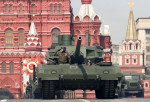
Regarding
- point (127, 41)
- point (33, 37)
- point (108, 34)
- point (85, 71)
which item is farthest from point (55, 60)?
point (127, 41)

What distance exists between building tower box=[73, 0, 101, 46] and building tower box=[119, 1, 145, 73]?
4984cm

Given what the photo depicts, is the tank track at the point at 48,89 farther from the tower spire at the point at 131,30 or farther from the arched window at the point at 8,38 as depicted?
the tower spire at the point at 131,30

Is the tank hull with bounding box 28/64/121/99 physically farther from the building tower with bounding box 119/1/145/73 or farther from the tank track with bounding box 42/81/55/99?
the building tower with bounding box 119/1/145/73

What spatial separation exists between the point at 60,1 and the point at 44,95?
48.3m

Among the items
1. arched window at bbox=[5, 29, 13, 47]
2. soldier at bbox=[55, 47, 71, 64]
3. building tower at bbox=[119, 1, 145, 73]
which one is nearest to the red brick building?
arched window at bbox=[5, 29, 13, 47]

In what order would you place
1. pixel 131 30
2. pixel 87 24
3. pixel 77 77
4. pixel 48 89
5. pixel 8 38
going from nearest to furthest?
pixel 48 89, pixel 77 77, pixel 8 38, pixel 87 24, pixel 131 30

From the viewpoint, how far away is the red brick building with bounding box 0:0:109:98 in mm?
68938

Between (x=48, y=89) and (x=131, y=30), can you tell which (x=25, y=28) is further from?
(x=131, y=30)

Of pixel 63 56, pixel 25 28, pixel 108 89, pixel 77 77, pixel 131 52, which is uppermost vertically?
pixel 25 28

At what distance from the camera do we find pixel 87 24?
234 ft

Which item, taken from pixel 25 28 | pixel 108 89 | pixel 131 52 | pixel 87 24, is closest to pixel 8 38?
pixel 25 28

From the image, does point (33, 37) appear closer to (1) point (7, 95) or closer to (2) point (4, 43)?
(2) point (4, 43)

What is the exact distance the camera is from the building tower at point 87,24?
234 feet

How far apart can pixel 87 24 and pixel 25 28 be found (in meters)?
9.13
